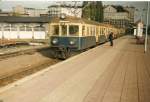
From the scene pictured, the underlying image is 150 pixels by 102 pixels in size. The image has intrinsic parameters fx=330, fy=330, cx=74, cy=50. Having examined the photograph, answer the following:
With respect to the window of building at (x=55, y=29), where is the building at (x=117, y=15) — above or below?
above

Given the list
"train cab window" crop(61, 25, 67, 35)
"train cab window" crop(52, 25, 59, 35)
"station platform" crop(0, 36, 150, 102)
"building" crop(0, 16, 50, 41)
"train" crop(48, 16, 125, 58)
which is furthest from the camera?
"building" crop(0, 16, 50, 41)

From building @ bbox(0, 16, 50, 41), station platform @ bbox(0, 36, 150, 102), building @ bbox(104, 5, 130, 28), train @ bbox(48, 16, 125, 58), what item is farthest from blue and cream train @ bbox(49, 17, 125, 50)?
building @ bbox(104, 5, 130, 28)

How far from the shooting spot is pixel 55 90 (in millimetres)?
9188

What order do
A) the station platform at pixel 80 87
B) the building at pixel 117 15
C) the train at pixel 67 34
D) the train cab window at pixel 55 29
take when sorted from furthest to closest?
1. the building at pixel 117 15
2. the train cab window at pixel 55 29
3. the train at pixel 67 34
4. the station platform at pixel 80 87

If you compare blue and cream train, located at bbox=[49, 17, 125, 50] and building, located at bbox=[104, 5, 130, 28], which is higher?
building, located at bbox=[104, 5, 130, 28]

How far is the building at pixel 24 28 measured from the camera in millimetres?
55469

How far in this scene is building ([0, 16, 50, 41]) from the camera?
5547 centimetres

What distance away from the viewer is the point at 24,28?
56.3 meters

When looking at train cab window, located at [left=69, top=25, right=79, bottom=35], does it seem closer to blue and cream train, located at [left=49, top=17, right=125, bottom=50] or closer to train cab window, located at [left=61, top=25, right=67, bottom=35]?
blue and cream train, located at [left=49, top=17, right=125, bottom=50]

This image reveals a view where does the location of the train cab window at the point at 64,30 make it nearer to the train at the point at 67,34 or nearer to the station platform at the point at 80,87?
the train at the point at 67,34

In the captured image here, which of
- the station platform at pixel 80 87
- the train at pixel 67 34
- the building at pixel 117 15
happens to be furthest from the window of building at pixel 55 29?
the building at pixel 117 15

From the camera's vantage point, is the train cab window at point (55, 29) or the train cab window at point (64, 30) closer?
the train cab window at point (64, 30)

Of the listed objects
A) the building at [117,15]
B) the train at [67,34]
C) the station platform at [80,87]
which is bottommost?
the station platform at [80,87]

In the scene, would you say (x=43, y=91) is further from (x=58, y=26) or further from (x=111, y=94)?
(x=58, y=26)
